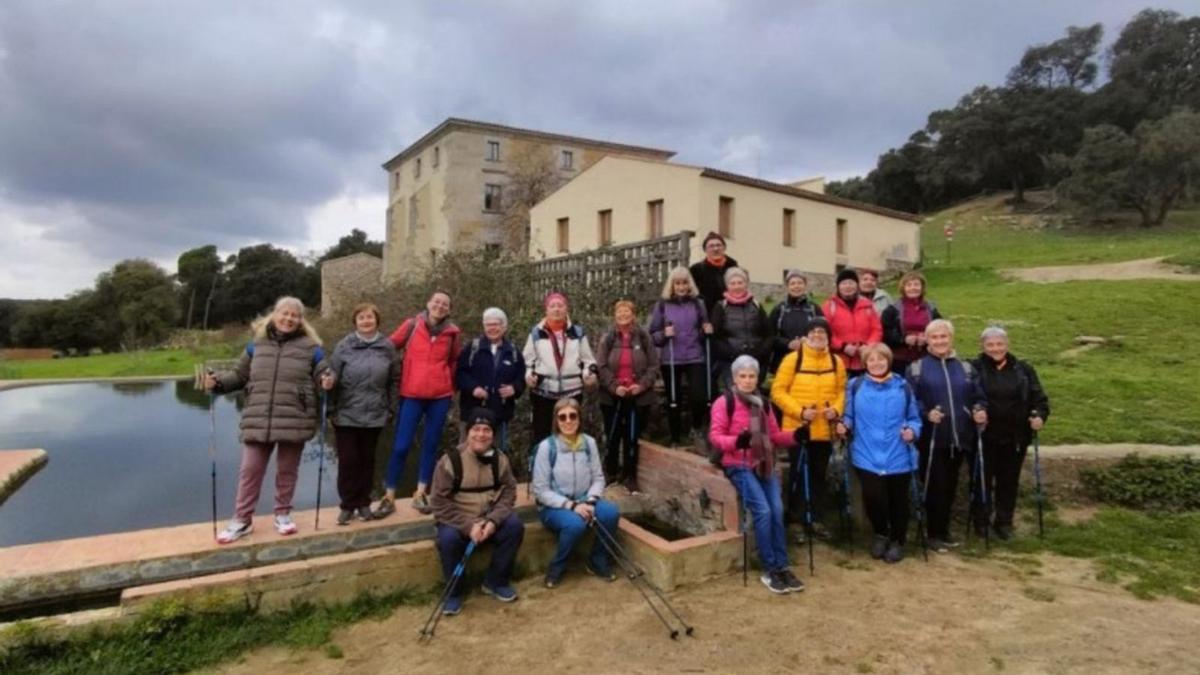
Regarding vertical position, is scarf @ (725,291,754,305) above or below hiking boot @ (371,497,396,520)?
above

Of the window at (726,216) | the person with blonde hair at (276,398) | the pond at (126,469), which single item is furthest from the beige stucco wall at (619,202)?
the person with blonde hair at (276,398)

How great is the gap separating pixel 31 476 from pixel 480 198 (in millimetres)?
23127

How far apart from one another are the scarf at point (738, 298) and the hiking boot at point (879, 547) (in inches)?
75.3

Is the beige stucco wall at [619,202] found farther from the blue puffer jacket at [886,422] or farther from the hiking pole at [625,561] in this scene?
the blue puffer jacket at [886,422]

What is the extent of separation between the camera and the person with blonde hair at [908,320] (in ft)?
16.4

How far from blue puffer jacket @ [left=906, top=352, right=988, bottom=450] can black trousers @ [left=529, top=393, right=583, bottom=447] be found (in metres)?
2.45

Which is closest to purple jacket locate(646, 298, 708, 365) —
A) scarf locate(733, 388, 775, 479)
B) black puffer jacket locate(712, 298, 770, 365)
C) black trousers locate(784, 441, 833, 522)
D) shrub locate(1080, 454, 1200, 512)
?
black puffer jacket locate(712, 298, 770, 365)

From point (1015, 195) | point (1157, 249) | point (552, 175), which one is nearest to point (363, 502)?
point (1157, 249)

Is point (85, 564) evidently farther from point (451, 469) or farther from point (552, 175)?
point (552, 175)

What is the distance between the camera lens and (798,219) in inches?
803

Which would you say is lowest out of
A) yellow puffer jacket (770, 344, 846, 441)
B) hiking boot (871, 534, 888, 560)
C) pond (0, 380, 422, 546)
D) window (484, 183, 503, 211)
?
pond (0, 380, 422, 546)

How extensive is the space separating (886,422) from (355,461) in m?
3.55

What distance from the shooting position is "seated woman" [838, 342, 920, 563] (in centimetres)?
432

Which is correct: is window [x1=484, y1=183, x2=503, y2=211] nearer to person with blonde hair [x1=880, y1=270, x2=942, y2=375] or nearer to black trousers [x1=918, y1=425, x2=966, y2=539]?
person with blonde hair [x1=880, y1=270, x2=942, y2=375]
